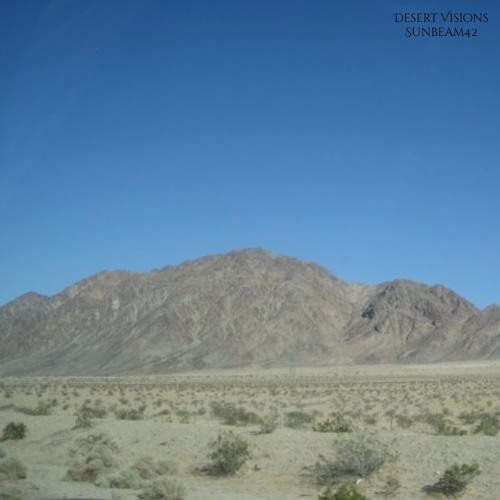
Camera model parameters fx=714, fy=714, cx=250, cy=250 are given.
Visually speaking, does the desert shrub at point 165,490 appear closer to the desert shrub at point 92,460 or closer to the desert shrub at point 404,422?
the desert shrub at point 92,460

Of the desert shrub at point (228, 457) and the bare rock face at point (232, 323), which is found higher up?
the bare rock face at point (232, 323)

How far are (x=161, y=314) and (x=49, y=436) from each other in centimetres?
11724

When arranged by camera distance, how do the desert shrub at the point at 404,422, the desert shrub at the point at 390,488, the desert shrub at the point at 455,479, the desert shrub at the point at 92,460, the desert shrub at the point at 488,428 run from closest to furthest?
1. the desert shrub at the point at 455,479
2. the desert shrub at the point at 390,488
3. the desert shrub at the point at 92,460
4. the desert shrub at the point at 488,428
5. the desert shrub at the point at 404,422

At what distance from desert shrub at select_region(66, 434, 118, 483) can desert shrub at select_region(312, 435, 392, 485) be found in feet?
17.8

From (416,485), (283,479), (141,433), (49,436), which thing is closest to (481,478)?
(416,485)

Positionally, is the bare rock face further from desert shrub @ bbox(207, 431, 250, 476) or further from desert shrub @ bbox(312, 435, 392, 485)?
desert shrub @ bbox(312, 435, 392, 485)

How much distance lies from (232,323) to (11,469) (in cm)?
12507

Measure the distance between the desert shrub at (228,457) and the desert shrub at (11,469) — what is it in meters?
4.70

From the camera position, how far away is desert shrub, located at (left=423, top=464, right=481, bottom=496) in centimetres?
1506

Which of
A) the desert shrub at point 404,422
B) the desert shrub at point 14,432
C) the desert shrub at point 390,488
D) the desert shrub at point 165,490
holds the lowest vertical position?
the desert shrub at point 390,488

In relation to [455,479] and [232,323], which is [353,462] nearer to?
[455,479]

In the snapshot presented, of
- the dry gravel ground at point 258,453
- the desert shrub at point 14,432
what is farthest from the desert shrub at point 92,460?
the desert shrub at point 14,432

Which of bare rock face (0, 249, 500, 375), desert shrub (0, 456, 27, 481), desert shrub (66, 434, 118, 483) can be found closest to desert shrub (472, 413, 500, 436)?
desert shrub (66, 434, 118, 483)

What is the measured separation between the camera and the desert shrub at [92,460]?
709 inches
